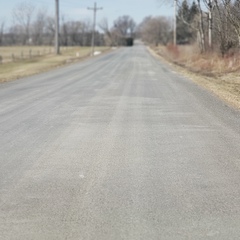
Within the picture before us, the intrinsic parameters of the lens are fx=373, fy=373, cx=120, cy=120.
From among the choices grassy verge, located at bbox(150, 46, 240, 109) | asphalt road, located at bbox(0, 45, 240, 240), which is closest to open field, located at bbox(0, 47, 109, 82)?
grassy verge, located at bbox(150, 46, 240, 109)

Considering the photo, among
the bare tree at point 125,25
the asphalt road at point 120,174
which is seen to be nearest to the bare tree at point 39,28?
the bare tree at point 125,25

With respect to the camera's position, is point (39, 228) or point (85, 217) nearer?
point (39, 228)

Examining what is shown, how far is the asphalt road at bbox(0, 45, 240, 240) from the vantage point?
11.6 feet

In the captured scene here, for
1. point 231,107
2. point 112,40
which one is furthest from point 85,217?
point 112,40

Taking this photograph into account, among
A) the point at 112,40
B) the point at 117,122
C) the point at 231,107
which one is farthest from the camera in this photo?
the point at 112,40

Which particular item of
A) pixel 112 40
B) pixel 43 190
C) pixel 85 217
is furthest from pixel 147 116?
pixel 112 40

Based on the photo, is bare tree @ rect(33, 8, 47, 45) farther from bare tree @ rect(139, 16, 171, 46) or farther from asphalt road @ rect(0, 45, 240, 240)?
asphalt road @ rect(0, 45, 240, 240)

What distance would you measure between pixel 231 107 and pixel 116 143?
5.16 meters

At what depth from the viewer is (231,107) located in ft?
34.6

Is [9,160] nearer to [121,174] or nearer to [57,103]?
[121,174]

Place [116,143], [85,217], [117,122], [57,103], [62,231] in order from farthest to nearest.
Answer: [57,103] → [117,122] → [116,143] → [85,217] → [62,231]

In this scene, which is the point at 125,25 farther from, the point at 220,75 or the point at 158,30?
the point at 220,75

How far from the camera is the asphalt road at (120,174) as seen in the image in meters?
3.55

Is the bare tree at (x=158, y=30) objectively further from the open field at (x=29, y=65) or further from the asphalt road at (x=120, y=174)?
the asphalt road at (x=120, y=174)
